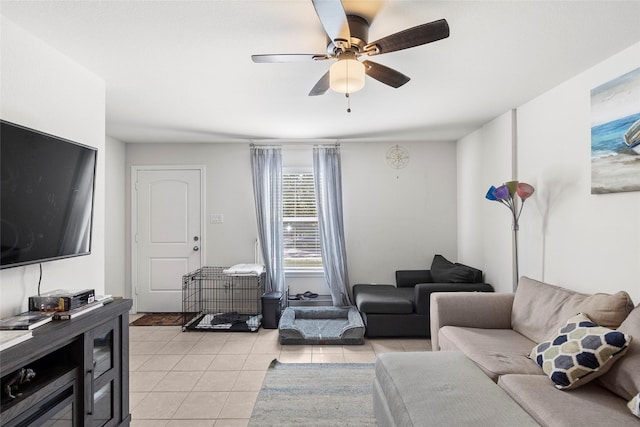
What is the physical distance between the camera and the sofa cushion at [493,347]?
2.00m

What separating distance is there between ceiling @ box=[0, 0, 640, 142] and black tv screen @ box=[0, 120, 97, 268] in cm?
67

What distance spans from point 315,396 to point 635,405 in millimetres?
1868

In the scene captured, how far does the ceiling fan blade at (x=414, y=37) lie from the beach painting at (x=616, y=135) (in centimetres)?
146

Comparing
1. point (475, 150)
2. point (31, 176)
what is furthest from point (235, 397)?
point (475, 150)

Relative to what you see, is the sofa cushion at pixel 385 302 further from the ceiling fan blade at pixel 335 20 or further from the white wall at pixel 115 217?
the white wall at pixel 115 217

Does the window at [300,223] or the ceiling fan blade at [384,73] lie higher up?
the ceiling fan blade at [384,73]

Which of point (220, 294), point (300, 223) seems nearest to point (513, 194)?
point (300, 223)

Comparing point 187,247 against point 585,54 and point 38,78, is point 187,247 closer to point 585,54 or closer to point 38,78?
point 38,78

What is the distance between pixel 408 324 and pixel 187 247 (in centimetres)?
318

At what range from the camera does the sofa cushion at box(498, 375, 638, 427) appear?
4.78 feet

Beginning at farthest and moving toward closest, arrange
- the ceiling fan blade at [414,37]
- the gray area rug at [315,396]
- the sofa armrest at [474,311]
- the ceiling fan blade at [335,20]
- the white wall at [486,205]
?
the white wall at [486,205], the sofa armrest at [474,311], the gray area rug at [315,396], the ceiling fan blade at [414,37], the ceiling fan blade at [335,20]

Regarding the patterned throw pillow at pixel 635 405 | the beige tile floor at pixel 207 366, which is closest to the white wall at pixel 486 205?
the beige tile floor at pixel 207 366

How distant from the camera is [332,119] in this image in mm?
3617

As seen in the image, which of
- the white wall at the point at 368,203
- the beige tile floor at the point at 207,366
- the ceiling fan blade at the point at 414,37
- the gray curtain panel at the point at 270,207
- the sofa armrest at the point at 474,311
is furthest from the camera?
the white wall at the point at 368,203
